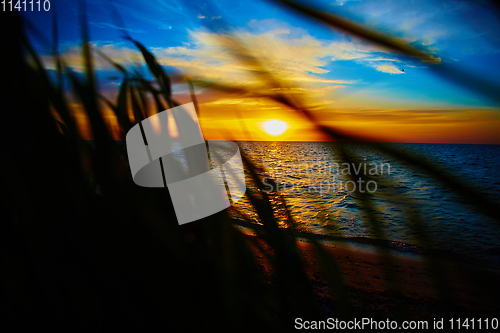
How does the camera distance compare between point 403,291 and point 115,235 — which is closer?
point 115,235

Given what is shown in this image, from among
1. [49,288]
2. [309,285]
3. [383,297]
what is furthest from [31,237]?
[383,297]

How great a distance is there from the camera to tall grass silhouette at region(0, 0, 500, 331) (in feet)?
1.81

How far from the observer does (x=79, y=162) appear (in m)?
0.64

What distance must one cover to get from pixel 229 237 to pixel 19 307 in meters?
0.52

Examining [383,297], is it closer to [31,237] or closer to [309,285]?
[309,285]

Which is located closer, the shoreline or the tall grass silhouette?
the tall grass silhouette

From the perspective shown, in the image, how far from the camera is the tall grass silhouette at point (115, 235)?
21.7 inches

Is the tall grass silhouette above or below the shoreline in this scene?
above

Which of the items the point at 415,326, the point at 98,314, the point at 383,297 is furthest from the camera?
the point at 383,297

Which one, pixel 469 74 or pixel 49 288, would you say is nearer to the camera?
pixel 469 74

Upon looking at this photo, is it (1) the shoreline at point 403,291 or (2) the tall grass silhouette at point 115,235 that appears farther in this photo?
(1) the shoreline at point 403,291

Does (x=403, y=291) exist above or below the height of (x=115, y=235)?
below

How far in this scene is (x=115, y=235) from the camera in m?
0.75

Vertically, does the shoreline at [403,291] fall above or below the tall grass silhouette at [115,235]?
below
